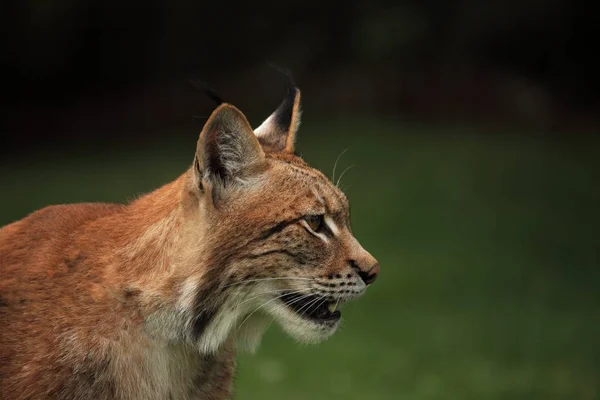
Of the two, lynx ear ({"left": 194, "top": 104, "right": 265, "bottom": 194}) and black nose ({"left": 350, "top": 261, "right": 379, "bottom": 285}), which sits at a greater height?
lynx ear ({"left": 194, "top": 104, "right": 265, "bottom": 194})

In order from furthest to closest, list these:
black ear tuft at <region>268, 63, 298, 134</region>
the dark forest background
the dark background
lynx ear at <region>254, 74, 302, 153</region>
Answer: the dark forest background
the dark background
black ear tuft at <region>268, 63, 298, 134</region>
lynx ear at <region>254, 74, 302, 153</region>

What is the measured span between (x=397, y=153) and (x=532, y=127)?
9.54ft

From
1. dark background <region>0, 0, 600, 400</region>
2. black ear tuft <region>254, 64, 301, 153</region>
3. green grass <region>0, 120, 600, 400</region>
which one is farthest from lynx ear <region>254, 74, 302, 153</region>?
dark background <region>0, 0, 600, 400</region>

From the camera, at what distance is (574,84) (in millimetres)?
19141

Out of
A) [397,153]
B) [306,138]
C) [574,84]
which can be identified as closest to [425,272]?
[397,153]

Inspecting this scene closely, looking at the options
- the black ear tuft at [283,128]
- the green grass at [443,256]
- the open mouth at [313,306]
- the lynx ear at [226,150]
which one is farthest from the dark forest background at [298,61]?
the lynx ear at [226,150]

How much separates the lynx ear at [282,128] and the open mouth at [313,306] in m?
0.81

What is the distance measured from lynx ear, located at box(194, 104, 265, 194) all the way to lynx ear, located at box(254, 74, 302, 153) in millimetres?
486

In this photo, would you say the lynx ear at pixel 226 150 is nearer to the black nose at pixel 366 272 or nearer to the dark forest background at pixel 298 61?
the black nose at pixel 366 272

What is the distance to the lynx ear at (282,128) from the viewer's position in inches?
205

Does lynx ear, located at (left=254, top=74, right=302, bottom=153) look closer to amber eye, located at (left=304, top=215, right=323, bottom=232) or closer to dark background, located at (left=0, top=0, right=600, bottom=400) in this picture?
amber eye, located at (left=304, top=215, right=323, bottom=232)

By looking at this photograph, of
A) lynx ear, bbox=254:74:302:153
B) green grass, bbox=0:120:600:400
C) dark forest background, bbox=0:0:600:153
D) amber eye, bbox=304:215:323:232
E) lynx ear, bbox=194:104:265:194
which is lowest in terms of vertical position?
amber eye, bbox=304:215:323:232

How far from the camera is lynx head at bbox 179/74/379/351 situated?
4.51 m

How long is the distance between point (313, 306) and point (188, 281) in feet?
2.10
